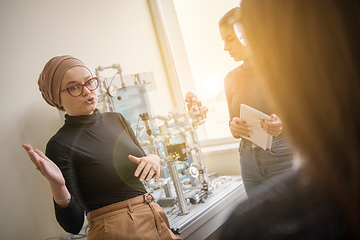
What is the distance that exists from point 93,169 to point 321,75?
0.92 metres

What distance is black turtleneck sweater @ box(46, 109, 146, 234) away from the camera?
0.93m

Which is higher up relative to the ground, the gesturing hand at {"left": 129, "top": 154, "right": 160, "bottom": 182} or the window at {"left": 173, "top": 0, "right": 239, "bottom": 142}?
the window at {"left": 173, "top": 0, "right": 239, "bottom": 142}

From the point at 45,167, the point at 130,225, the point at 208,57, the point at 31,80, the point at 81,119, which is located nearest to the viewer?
the point at 45,167

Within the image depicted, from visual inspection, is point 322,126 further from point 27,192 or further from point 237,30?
point 27,192

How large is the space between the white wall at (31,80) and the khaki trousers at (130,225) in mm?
812

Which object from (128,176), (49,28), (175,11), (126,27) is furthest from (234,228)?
(175,11)

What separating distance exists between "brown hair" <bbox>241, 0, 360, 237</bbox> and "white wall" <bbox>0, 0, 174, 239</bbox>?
1.72m

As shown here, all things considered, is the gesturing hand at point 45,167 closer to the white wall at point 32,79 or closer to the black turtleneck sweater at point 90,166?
the black turtleneck sweater at point 90,166

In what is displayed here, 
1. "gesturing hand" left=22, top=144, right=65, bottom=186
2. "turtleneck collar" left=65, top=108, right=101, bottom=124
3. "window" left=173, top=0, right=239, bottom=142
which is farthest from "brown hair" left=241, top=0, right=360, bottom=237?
"window" left=173, top=0, right=239, bottom=142

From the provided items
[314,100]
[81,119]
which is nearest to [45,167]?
[81,119]

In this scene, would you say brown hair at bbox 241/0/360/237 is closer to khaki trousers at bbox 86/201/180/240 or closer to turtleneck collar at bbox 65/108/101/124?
khaki trousers at bbox 86/201/180/240

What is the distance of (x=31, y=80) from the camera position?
66.2 inches

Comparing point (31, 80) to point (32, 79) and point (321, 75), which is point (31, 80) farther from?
point (321, 75)

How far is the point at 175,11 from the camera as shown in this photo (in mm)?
2678
